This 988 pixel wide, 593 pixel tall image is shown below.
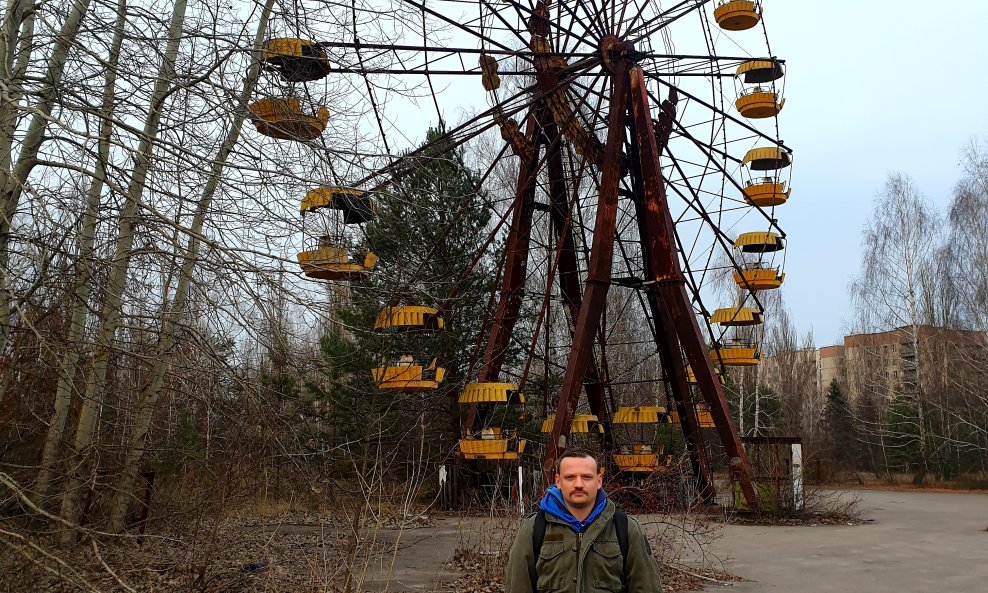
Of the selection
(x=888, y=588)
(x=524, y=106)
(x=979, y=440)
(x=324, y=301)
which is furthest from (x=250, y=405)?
(x=979, y=440)

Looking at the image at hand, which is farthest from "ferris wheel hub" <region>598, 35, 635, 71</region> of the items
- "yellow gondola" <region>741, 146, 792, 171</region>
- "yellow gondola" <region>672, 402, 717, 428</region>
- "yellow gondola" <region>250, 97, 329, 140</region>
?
"yellow gondola" <region>250, 97, 329, 140</region>

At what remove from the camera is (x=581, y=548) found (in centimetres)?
340

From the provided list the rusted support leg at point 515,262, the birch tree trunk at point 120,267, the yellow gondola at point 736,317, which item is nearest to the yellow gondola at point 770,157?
the yellow gondola at point 736,317

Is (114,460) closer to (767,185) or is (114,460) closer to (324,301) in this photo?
(324,301)

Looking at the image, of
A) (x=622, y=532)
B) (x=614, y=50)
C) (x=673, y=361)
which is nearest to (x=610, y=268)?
(x=673, y=361)

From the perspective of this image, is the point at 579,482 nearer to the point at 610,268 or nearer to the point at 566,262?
the point at 610,268

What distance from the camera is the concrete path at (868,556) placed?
948 centimetres

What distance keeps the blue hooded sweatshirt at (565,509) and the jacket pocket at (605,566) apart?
0.10m

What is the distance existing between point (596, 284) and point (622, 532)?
11.6 metres

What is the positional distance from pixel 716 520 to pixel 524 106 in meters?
8.56

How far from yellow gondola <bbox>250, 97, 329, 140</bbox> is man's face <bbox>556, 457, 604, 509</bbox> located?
311cm

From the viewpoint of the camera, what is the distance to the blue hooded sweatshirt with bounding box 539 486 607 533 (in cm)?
346

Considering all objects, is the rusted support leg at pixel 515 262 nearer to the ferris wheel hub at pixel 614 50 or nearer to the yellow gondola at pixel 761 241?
the ferris wheel hub at pixel 614 50

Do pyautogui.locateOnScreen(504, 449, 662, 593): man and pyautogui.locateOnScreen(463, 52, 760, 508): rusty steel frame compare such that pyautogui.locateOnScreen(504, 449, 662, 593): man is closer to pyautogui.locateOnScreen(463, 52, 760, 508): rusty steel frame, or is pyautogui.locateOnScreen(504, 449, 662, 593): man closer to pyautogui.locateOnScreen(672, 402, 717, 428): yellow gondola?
pyautogui.locateOnScreen(463, 52, 760, 508): rusty steel frame
